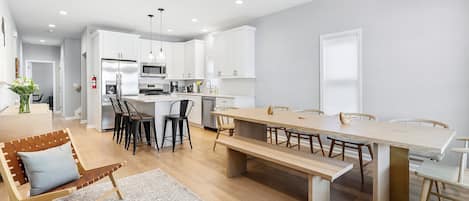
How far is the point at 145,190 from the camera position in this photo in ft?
9.01

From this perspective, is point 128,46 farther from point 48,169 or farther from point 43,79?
point 43,79

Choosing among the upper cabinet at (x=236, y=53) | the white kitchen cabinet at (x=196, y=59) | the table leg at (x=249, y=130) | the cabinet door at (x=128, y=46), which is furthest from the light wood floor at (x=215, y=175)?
the white kitchen cabinet at (x=196, y=59)

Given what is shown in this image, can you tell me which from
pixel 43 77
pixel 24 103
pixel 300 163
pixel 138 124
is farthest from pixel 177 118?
pixel 43 77

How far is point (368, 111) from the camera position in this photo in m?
3.86

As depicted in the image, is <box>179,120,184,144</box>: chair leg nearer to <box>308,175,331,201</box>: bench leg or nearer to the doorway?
<box>308,175,331,201</box>: bench leg

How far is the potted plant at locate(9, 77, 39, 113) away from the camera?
3211 mm

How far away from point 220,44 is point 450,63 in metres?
4.56

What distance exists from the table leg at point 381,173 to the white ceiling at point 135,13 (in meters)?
3.29

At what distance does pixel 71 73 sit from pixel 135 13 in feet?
15.2

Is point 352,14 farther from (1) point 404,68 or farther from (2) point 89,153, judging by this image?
(2) point 89,153

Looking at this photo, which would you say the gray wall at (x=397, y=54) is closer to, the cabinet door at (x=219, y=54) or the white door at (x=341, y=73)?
the white door at (x=341, y=73)

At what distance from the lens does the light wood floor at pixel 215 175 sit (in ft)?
8.74

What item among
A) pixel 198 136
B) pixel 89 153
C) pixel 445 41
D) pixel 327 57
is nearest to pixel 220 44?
pixel 198 136

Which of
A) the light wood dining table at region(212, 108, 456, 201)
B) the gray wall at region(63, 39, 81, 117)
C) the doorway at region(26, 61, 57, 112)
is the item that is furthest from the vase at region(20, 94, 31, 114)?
the doorway at region(26, 61, 57, 112)
